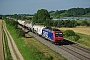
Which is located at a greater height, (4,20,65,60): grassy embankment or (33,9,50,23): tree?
(33,9,50,23): tree

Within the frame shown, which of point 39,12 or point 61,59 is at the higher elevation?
point 39,12

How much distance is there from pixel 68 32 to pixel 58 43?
14896 millimetres

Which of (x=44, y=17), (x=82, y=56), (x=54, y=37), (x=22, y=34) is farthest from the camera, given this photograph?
(x=44, y=17)

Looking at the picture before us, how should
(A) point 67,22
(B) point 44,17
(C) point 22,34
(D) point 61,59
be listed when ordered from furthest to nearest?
(B) point 44,17, (A) point 67,22, (C) point 22,34, (D) point 61,59

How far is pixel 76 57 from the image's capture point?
29.3 meters

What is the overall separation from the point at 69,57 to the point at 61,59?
6.08ft

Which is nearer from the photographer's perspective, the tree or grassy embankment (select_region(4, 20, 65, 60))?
grassy embankment (select_region(4, 20, 65, 60))

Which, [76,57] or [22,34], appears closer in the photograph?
[76,57]

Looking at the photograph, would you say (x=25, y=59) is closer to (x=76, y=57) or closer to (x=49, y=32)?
(x=76, y=57)

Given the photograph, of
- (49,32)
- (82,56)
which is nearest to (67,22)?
(49,32)

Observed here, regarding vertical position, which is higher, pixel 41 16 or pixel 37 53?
pixel 41 16

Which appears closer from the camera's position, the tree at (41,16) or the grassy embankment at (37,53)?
the grassy embankment at (37,53)

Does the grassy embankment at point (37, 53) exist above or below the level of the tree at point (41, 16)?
below

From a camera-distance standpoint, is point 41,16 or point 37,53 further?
point 41,16
